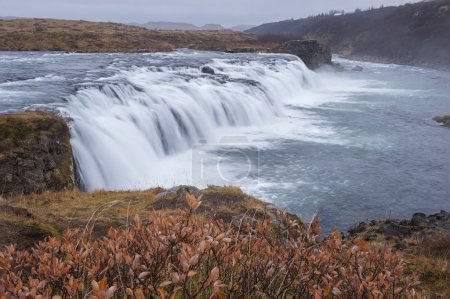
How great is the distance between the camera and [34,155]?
14.7 meters

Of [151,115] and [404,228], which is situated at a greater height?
[151,115]

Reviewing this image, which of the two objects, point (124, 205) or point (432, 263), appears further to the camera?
point (124, 205)

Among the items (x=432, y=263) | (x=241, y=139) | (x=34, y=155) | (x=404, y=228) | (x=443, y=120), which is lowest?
(x=404, y=228)

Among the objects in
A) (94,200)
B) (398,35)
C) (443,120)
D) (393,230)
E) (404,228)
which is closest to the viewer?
(94,200)

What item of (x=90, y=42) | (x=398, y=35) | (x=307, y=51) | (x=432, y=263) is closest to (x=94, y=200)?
(x=432, y=263)

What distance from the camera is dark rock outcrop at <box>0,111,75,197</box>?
13859mm

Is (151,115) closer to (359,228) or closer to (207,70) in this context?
(359,228)

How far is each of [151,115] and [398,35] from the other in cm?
9565

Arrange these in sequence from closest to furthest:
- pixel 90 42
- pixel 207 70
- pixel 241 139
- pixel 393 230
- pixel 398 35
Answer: pixel 393 230
pixel 241 139
pixel 207 70
pixel 90 42
pixel 398 35

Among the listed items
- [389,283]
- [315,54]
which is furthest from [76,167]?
[315,54]

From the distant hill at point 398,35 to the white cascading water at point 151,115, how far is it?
2362 inches

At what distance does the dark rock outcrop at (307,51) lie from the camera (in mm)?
74125

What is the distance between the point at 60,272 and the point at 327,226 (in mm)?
13842

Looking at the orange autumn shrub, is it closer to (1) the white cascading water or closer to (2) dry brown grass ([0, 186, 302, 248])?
(2) dry brown grass ([0, 186, 302, 248])
